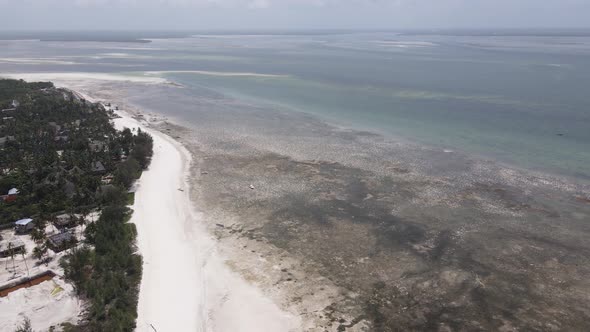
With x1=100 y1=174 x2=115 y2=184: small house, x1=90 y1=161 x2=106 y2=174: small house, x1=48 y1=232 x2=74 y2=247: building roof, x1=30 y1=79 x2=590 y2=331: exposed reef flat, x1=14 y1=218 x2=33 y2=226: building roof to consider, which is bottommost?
x1=30 y1=79 x2=590 y2=331: exposed reef flat

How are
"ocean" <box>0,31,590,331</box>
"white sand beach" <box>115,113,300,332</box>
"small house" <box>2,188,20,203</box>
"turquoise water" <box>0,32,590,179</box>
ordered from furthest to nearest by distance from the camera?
1. "turquoise water" <box>0,32,590,179</box>
2. "small house" <box>2,188,20,203</box>
3. "ocean" <box>0,31,590,331</box>
4. "white sand beach" <box>115,113,300,332</box>

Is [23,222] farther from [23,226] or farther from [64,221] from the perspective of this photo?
[64,221]

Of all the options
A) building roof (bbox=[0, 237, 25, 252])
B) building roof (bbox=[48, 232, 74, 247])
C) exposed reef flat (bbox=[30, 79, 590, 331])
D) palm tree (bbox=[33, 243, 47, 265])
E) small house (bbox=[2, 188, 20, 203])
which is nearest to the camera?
exposed reef flat (bbox=[30, 79, 590, 331])

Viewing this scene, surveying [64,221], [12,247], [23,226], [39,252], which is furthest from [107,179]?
[39,252]

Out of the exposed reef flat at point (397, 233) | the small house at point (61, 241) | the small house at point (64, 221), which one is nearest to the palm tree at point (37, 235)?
the small house at point (61, 241)

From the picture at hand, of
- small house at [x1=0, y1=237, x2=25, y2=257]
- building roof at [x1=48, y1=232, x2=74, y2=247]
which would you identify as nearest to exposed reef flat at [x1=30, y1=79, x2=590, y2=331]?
building roof at [x1=48, y1=232, x2=74, y2=247]

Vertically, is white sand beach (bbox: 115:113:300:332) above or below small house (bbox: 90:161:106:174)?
below

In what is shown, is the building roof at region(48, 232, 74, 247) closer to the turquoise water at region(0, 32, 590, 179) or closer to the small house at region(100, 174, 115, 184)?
the small house at region(100, 174, 115, 184)
